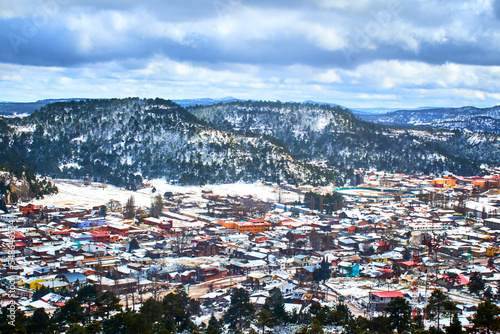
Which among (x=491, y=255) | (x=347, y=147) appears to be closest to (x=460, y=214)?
(x=491, y=255)

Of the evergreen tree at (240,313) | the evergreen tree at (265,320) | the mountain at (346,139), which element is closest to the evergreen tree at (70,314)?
the evergreen tree at (240,313)

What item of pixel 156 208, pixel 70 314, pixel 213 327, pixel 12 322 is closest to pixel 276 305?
pixel 213 327

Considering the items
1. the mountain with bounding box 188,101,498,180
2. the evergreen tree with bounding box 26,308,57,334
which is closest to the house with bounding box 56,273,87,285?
the evergreen tree with bounding box 26,308,57,334

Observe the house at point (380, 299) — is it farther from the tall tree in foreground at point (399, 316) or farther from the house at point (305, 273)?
the house at point (305, 273)

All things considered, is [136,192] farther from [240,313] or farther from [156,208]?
[240,313]

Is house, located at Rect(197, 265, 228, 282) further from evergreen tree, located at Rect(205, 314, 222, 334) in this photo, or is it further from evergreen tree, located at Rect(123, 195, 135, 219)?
evergreen tree, located at Rect(123, 195, 135, 219)

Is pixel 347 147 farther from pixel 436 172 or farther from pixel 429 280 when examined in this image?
pixel 429 280
